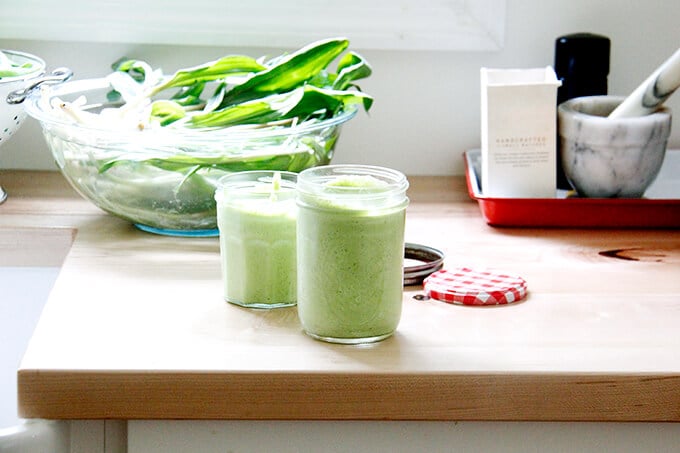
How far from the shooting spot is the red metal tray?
4.10 feet

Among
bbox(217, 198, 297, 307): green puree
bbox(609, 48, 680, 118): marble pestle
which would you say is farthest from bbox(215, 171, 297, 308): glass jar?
bbox(609, 48, 680, 118): marble pestle

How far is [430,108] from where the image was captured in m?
1.48

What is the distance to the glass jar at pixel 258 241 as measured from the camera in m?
0.98

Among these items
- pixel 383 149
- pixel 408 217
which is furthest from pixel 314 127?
pixel 383 149

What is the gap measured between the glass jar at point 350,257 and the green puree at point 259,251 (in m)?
0.06

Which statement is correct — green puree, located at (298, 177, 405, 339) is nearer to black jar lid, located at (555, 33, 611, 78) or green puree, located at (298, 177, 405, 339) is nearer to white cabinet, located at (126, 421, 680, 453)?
white cabinet, located at (126, 421, 680, 453)

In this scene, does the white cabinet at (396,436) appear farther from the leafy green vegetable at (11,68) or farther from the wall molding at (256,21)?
the wall molding at (256,21)

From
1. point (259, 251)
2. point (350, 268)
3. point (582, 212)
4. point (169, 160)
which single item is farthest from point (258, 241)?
point (582, 212)

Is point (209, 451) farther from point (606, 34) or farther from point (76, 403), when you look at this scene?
point (606, 34)

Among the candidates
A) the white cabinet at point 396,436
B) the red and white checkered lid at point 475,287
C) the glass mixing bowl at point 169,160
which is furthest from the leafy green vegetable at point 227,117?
the white cabinet at point 396,436

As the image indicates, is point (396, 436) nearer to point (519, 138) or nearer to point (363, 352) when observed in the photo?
point (363, 352)

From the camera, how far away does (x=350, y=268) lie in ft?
2.93

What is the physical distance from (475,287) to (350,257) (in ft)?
0.62

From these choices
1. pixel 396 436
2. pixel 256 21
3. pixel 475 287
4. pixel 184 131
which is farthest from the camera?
pixel 256 21
